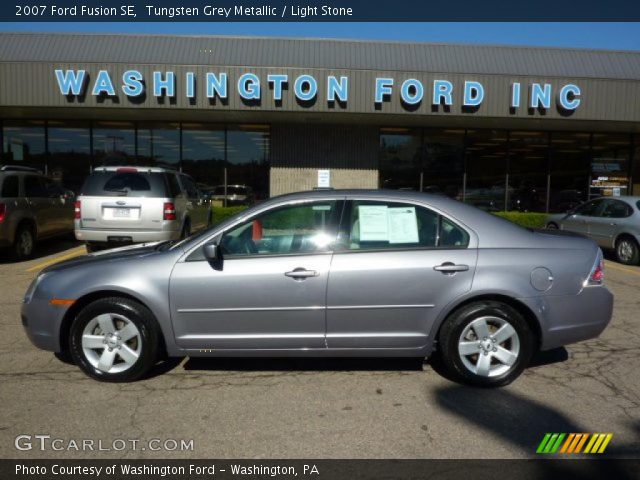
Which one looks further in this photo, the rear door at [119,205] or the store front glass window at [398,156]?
the store front glass window at [398,156]

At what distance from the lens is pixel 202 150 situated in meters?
16.2

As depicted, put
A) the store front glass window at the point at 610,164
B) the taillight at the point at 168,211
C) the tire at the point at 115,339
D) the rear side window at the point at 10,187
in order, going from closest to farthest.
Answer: the tire at the point at 115,339, the taillight at the point at 168,211, the rear side window at the point at 10,187, the store front glass window at the point at 610,164

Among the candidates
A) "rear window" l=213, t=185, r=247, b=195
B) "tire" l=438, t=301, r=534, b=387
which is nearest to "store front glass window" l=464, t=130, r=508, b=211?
"rear window" l=213, t=185, r=247, b=195

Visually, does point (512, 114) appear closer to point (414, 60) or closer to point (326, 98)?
point (414, 60)

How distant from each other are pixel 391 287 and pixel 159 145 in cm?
1377

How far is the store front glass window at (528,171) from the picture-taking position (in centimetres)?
1688

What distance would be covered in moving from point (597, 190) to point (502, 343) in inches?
616

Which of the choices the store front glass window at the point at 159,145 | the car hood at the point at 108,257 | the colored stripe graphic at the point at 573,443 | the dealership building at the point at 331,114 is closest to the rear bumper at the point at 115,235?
the car hood at the point at 108,257

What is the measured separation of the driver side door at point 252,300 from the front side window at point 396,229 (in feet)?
0.89

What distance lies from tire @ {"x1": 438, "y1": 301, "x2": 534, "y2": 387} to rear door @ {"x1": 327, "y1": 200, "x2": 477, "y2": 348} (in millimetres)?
173

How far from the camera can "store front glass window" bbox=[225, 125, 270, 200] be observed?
16.2 meters

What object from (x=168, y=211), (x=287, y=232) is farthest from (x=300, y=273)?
(x=168, y=211)

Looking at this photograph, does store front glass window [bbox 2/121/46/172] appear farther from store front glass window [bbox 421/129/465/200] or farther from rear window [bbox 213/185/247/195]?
store front glass window [bbox 421/129/465/200]

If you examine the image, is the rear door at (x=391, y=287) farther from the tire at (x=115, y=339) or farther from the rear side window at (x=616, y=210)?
the rear side window at (x=616, y=210)
